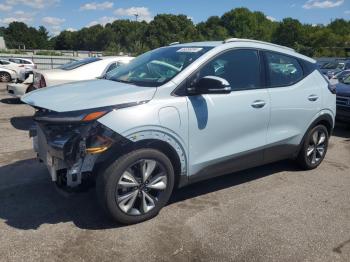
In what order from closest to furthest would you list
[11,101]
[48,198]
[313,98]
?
[48,198]
[313,98]
[11,101]

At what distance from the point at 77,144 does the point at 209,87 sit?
1412mm

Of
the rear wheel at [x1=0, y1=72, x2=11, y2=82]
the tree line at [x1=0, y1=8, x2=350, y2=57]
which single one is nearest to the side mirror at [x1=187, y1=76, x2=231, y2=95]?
the rear wheel at [x1=0, y1=72, x2=11, y2=82]

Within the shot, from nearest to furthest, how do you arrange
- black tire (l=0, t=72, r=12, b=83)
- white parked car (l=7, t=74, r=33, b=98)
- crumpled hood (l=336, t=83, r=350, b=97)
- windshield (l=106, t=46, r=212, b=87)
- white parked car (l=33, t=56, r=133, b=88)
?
windshield (l=106, t=46, r=212, b=87) → white parked car (l=33, t=56, r=133, b=88) → crumpled hood (l=336, t=83, r=350, b=97) → white parked car (l=7, t=74, r=33, b=98) → black tire (l=0, t=72, r=12, b=83)

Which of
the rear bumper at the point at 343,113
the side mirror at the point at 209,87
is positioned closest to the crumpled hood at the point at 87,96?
the side mirror at the point at 209,87

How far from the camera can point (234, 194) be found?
15.8ft

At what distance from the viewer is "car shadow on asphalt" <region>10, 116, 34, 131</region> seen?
8.41 metres

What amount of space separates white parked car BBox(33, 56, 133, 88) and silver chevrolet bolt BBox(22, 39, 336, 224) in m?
3.55

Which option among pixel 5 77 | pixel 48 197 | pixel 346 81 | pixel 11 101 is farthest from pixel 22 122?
pixel 5 77

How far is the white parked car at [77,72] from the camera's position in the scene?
812 centimetres

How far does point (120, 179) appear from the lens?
12.1 feet

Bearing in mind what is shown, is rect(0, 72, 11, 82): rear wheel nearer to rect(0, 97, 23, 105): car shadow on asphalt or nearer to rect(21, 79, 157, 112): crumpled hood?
rect(0, 97, 23, 105): car shadow on asphalt

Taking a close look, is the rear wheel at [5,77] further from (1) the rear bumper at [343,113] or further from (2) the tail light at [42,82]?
(1) the rear bumper at [343,113]

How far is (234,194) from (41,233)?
2254 millimetres

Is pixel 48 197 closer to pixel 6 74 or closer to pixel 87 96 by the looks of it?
pixel 87 96
